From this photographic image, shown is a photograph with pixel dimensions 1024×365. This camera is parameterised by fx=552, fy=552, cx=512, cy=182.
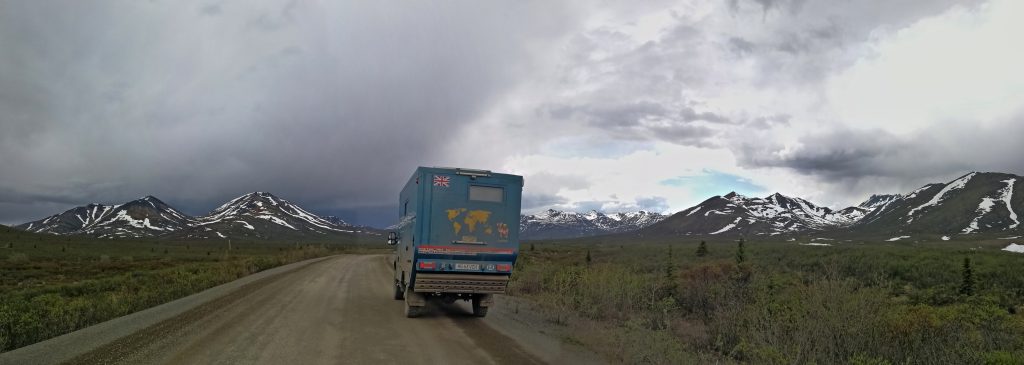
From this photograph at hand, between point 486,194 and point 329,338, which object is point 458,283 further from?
point 329,338

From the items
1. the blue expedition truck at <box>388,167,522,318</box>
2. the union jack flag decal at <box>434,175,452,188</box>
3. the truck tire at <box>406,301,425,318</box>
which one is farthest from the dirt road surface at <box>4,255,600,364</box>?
the union jack flag decal at <box>434,175,452,188</box>

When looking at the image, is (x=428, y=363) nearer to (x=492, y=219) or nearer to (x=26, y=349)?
(x=492, y=219)

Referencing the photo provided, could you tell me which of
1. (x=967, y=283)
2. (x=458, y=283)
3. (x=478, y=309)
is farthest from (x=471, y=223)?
(x=967, y=283)

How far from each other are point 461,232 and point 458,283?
129 cm

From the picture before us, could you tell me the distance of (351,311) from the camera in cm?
1515

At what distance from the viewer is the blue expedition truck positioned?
13297 mm

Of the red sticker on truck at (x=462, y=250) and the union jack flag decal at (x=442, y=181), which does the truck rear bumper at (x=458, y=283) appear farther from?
the union jack flag decal at (x=442, y=181)

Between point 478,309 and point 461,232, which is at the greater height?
point 461,232

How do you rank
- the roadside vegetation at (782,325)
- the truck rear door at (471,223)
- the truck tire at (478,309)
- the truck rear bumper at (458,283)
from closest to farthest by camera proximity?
1. the roadside vegetation at (782,325)
2. the truck rear door at (471,223)
3. the truck rear bumper at (458,283)
4. the truck tire at (478,309)

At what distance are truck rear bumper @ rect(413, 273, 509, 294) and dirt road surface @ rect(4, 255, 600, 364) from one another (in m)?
0.81

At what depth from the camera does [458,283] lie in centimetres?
1360

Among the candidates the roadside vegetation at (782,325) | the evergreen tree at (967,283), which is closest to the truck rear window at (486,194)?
the roadside vegetation at (782,325)

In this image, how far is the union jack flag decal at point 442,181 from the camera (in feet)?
43.9

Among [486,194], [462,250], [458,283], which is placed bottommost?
[458,283]
